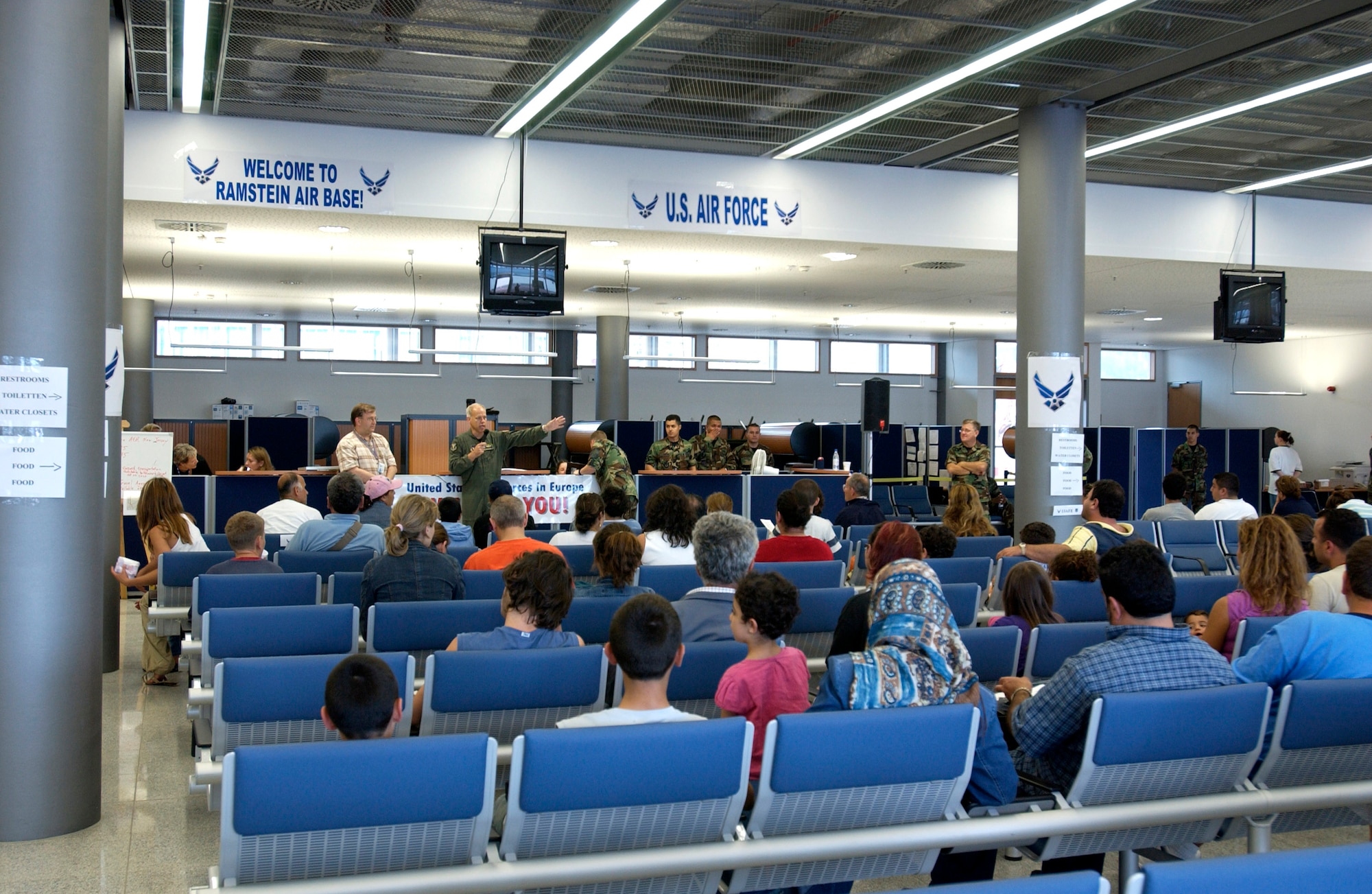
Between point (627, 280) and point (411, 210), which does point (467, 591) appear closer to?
point (411, 210)

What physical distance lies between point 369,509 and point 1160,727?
17.1 ft

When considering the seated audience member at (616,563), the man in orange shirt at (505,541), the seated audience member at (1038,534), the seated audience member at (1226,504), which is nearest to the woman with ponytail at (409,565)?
the man in orange shirt at (505,541)

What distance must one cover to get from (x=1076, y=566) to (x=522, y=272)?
211 inches

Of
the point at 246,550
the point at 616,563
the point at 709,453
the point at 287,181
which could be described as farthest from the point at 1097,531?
the point at 709,453

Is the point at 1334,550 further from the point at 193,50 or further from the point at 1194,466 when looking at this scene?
the point at 1194,466

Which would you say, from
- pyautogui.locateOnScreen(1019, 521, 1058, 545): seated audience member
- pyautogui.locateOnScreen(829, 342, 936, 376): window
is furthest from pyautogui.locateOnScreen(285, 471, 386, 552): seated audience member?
pyautogui.locateOnScreen(829, 342, 936, 376): window

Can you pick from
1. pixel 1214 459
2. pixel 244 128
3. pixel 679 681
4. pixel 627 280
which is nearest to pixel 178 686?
pixel 679 681

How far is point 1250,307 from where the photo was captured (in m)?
10.6

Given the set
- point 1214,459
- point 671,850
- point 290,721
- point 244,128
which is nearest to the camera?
point 671,850

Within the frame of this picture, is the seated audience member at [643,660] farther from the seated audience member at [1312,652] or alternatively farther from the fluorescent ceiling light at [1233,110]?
the fluorescent ceiling light at [1233,110]

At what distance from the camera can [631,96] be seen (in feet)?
26.8

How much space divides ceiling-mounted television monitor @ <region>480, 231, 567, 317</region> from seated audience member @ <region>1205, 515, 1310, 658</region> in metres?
6.01

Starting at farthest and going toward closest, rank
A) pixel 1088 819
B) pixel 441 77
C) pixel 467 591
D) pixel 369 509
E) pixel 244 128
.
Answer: pixel 244 128
pixel 441 77
pixel 369 509
pixel 467 591
pixel 1088 819

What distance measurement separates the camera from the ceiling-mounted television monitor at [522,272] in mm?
8773
